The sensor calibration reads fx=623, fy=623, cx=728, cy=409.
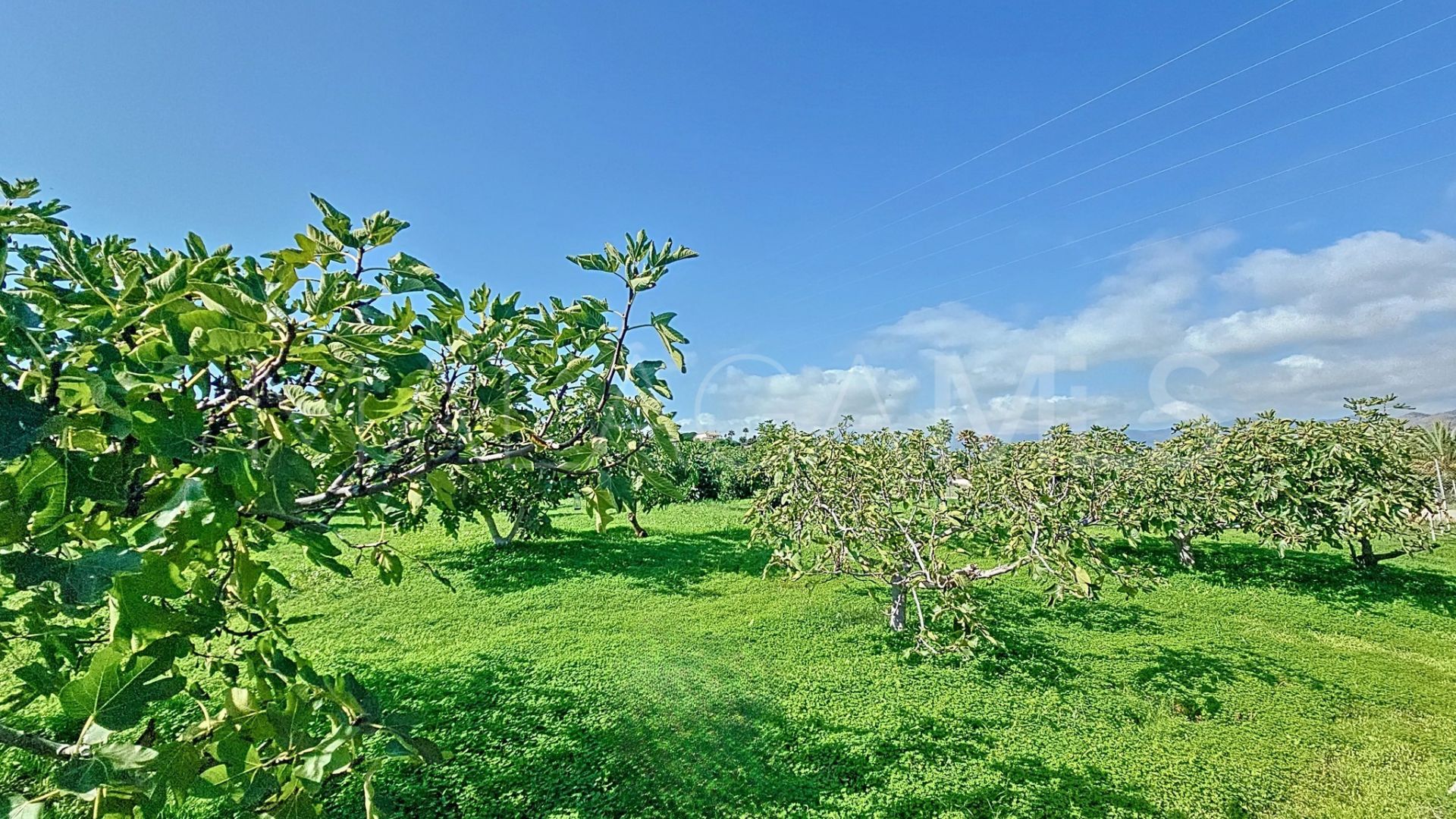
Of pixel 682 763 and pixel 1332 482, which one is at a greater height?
pixel 1332 482

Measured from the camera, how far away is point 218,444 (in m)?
0.78

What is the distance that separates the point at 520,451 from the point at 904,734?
339 centimetres

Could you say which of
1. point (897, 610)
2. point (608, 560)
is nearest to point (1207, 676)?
point (897, 610)

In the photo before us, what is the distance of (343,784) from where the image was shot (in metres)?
2.95

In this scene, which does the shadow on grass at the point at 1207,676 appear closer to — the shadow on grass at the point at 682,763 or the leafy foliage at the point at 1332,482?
the shadow on grass at the point at 682,763

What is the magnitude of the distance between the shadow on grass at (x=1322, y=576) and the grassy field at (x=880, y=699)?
78 mm

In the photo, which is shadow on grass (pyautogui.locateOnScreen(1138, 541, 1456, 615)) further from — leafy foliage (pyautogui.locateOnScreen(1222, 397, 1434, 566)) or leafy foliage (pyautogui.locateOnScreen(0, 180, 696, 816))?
leafy foliage (pyautogui.locateOnScreen(0, 180, 696, 816))

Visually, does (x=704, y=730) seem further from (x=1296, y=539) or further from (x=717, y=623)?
(x=1296, y=539)

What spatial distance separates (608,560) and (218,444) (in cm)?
738

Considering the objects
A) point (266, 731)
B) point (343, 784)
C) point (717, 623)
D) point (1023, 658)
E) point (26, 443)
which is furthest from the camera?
point (717, 623)

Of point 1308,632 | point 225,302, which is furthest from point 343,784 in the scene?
point 1308,632

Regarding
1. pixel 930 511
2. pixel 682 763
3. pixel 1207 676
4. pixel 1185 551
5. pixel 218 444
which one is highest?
pixel 218 444

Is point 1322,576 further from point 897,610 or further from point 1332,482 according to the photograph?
point 897,610

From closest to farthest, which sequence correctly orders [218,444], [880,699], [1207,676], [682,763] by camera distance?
1. [218,444]
2. [682,763]
3. [880,699]
4. [1207,676]
